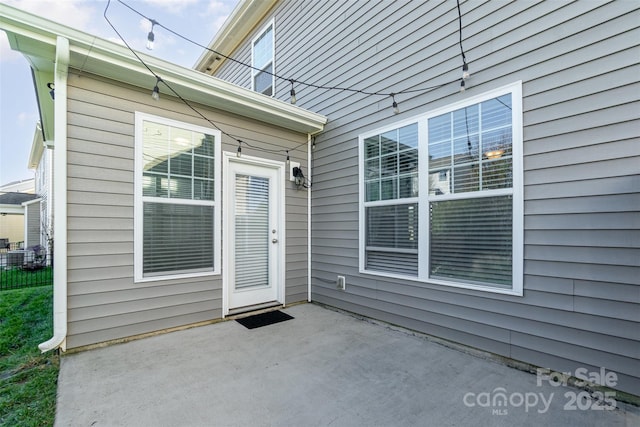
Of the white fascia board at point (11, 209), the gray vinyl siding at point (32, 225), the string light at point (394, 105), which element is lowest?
the gray vinyl siding at point (32, 225)

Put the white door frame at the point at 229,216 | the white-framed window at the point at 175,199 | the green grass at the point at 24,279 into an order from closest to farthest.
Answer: the white-framed window at the point at 175,199 → the white door frame at the point at 229,216 → the green grass at the point at 24,279

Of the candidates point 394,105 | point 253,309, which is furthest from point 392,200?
point 253,309

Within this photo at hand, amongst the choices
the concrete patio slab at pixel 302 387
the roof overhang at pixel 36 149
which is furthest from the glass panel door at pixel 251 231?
the roof overhang at pixel 36 149

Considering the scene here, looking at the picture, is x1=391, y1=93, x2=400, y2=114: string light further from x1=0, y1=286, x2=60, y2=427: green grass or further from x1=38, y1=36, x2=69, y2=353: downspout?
x1=0, y1=286, x2=60, y2=427: green grass

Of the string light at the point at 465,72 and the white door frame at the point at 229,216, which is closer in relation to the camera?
the string light at the point at 465,72

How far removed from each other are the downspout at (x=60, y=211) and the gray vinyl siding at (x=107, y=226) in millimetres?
61

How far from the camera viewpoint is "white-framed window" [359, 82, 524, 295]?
240 centimetres

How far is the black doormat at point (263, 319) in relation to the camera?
3281 mm

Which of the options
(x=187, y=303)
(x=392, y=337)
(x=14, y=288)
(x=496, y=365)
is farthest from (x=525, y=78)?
(x=14, y=288)

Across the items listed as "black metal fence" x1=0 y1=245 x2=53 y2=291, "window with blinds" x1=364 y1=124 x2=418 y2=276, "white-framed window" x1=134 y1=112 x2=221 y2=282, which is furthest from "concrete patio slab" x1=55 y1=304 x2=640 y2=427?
"black metal fence" x1=0 y1=245 x2=53 y2=291

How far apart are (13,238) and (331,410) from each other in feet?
73.0

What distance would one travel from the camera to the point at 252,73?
6066mm

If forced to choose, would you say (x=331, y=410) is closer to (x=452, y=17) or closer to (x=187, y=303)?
(x=187, y=303)

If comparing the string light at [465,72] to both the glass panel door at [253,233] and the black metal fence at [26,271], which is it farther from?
the black metal fence at [26,271]
